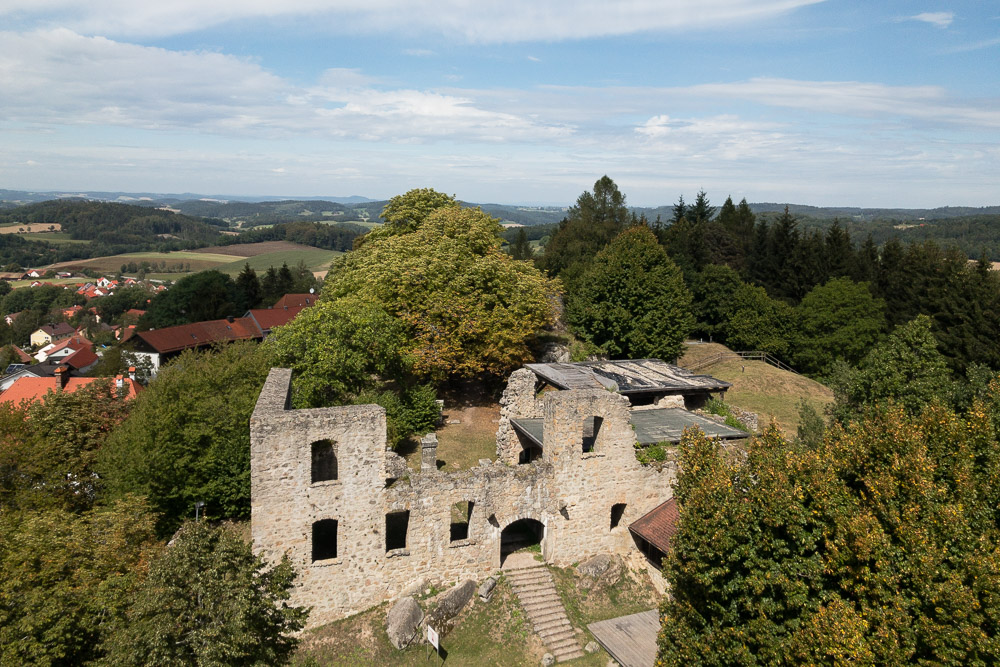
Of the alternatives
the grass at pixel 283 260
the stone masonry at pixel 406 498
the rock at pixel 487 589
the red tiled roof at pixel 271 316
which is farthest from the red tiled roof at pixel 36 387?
the grass at pixel 283 260

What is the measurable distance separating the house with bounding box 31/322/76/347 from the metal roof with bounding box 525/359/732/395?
9675 cm

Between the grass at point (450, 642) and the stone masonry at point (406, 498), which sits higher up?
the stone masonry at point (406, 498)

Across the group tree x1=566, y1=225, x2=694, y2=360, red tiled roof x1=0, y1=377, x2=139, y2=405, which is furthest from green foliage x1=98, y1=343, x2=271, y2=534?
tree x1=566, y1=225, x2=694, y2=360

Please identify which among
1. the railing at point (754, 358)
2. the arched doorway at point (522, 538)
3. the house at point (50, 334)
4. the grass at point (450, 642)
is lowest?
the house at point (50, 334)

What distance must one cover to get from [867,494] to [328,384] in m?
23.4

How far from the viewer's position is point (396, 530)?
2195 centimetres

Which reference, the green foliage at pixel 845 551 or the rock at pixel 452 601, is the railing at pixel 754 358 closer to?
the rock at pixel 452 601

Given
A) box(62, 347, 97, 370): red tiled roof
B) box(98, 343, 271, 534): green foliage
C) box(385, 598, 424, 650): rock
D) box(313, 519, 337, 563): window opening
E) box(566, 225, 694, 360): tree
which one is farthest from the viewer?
box(62, 347, 97, 370): red tiled roof

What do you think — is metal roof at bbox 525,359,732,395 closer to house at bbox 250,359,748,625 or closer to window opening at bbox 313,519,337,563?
house at bbox 250,359,748,625

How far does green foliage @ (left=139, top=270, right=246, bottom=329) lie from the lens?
69.5 m

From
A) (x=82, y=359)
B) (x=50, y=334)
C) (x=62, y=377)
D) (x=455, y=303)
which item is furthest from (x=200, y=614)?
(x=50, y=334)

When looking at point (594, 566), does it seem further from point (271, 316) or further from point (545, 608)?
point (271, 316)

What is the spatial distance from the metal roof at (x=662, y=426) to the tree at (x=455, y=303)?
813 centimetres

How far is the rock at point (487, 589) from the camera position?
19.6m
